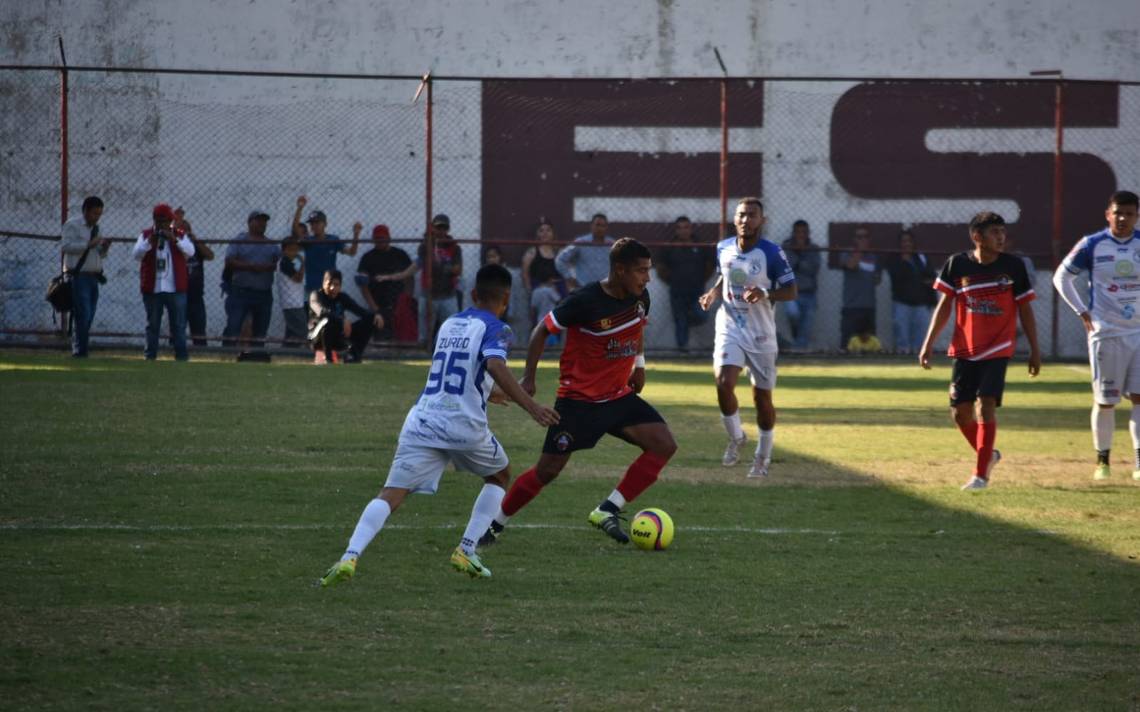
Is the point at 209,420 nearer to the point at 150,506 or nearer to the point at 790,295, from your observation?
the point at 150,506

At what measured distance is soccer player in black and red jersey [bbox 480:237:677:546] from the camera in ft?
30.2

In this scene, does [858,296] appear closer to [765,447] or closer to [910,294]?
[910,294]

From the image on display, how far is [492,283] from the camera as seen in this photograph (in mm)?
8086

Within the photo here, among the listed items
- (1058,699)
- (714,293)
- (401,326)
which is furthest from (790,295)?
(401,326)

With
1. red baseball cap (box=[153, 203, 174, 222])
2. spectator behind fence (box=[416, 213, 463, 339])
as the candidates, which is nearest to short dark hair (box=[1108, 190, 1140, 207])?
spectator behind fence (box=[416, 213, 463, 339])

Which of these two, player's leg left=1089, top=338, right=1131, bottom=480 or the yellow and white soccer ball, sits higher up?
player's leg left=1089, top=338, right=1131, bottom=480

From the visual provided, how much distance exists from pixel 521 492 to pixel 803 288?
15.7 meters

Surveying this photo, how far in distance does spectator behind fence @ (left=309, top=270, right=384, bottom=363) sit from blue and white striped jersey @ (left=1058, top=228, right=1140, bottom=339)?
1126cm

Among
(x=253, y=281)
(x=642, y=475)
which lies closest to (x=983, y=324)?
(x=642, y=475)

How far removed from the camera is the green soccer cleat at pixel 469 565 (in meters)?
8.05

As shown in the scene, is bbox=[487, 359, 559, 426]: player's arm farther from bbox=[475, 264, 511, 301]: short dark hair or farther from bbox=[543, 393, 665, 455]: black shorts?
bbox=[543, 393, 665, 455]: black shorts

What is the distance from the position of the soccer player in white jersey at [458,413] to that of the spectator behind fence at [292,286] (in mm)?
14982

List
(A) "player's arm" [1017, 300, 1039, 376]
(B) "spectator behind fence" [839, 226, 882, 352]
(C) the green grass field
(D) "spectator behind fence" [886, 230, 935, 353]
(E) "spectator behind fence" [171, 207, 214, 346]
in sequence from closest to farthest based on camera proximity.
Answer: (C) the green grass field
(A) "player's arm" [1017, 300, 1039, 376]
(E) "spectator behind fence" [171, 207, 214, 346]
(D) "spectator behind fence" [886, 230, 935, 353]
(B) "spectator behind fence" [839, 226, 882, 352]

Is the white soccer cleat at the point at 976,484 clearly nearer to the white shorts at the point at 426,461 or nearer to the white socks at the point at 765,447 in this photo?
the white socks at the point at 765,447
